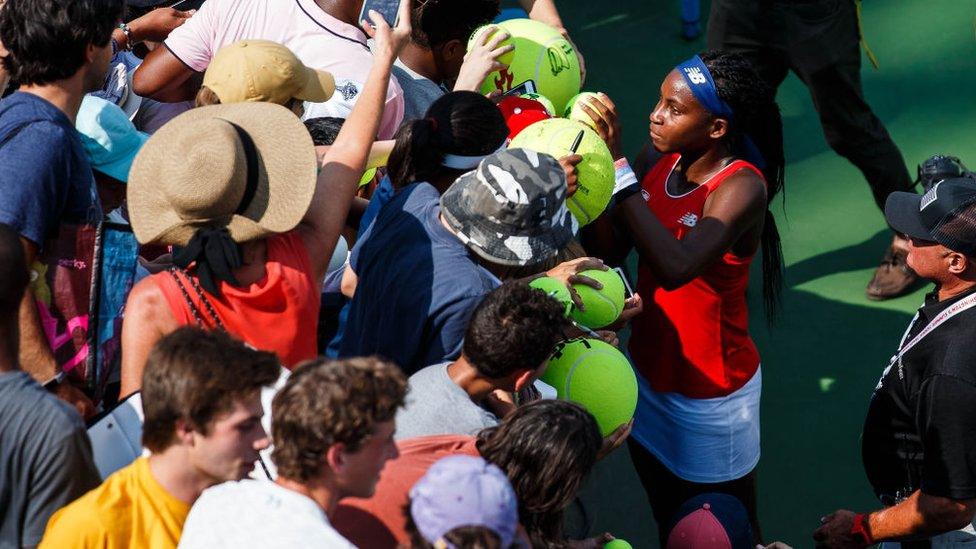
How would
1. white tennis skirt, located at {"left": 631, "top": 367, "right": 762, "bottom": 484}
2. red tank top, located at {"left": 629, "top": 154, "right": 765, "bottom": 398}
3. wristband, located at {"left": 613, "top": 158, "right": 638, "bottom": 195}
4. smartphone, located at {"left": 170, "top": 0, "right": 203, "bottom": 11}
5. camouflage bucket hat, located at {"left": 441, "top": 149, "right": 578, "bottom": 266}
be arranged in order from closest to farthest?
camouflage bucket hat, located at {"left": 441, "top": 149, "right": 578, "bottom": 266}, wristband, located at {"left": 613, "top": 158, "right": 638, "bottom": 195}, red tank top, located at {"left": 629, "top": 154, "right": 765, "bottom": 398}, white tennis skirt, located at {"left": 631, "top": 367, "right": 762, "bottom": 484}, smartphone, located at {"left": 170, "top": 0, "right": 203, "bottom": 11}

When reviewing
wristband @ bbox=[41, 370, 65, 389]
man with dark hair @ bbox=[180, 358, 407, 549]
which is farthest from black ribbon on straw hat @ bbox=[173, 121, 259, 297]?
man with dark hair @ bbox=[180, 358, 407, 549]

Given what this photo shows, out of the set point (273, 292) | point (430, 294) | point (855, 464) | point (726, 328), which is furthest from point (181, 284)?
point (855, 464)

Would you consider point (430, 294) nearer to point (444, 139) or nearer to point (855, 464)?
point (444, 139)

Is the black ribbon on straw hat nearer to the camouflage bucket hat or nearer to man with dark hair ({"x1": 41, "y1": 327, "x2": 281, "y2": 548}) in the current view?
man with dark hair ({"x1": 41, "y1": 327, "x2": 281, "y2": 548})

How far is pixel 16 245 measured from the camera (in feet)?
8.21

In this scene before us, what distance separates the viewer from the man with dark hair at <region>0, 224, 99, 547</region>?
236 centimetres

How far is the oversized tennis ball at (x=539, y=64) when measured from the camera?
4.25m

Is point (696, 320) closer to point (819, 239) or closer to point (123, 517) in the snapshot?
point (123, 517)

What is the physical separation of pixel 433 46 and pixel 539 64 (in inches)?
15.6

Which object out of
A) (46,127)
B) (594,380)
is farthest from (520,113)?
(46,127)

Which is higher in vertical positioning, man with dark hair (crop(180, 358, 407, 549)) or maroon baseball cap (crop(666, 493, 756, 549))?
man with dark hair (crop(180, 358, 407, 549))

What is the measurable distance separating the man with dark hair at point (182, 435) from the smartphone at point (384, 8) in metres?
1.84

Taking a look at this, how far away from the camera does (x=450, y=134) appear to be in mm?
3375

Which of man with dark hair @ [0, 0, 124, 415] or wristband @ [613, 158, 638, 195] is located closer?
man with dark hair @ [0, 0, 124, 415]
